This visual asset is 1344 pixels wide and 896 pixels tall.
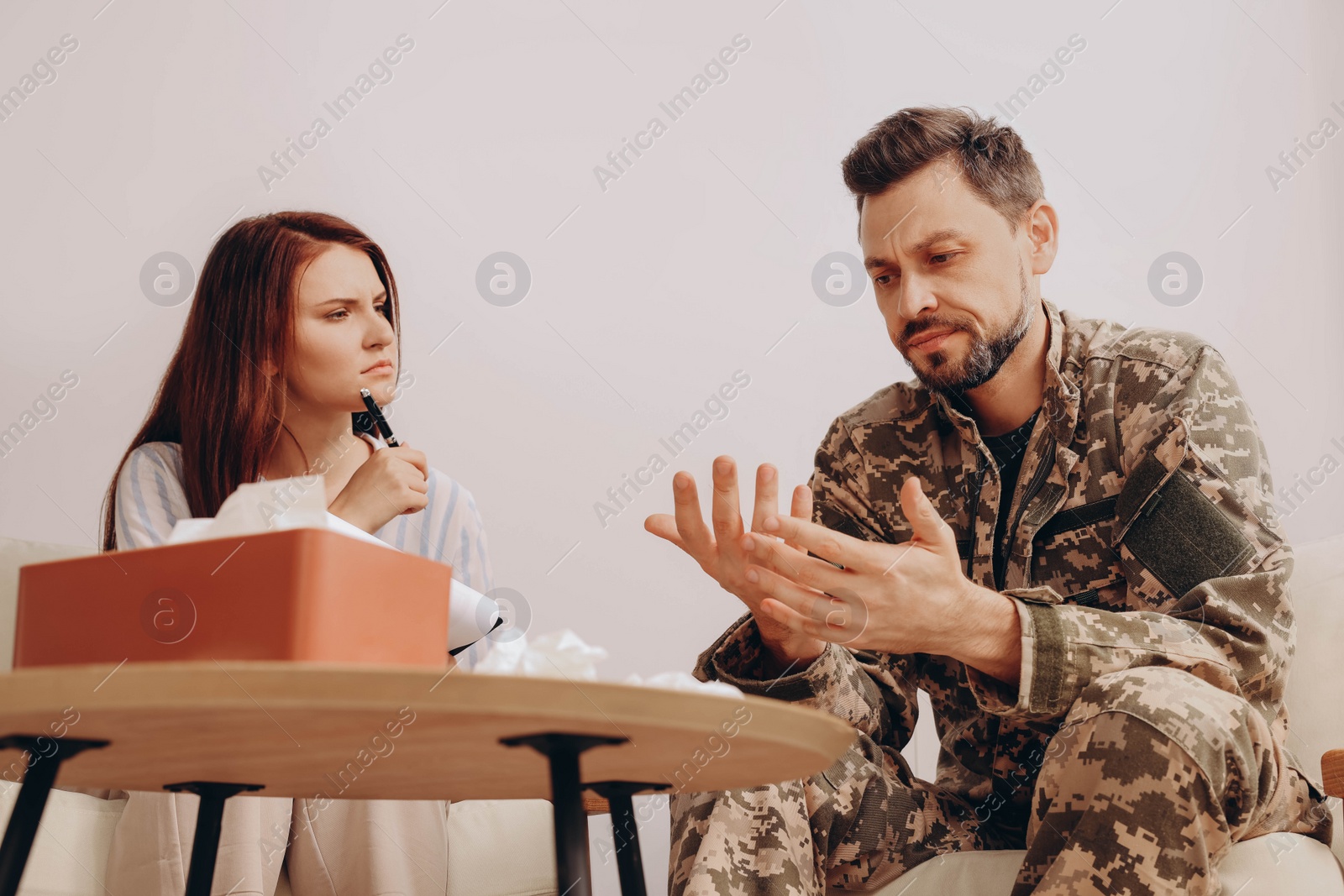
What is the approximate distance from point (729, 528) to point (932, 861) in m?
0.39

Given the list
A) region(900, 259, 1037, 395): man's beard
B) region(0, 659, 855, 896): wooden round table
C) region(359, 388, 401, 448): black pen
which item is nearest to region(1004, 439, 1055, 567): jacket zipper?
region(900, 259, 1037, 395): man's beard

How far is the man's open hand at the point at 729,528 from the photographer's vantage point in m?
0.93

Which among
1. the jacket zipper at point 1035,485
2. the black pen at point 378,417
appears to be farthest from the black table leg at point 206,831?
the jacket zipper at point 1035,485

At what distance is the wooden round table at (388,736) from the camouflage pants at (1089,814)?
9.1 inches

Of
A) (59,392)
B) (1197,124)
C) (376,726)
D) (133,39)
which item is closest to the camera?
(376,726)

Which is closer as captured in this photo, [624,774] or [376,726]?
[376,726]

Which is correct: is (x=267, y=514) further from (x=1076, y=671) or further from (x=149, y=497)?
(x=149, y=497)

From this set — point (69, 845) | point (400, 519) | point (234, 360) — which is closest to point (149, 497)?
point (234, 360)

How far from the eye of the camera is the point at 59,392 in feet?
5.74

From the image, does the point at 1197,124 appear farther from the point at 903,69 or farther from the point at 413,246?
the point at 413,246

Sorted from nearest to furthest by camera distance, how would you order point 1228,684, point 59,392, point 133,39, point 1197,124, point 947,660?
point 1228,684, point 947,660, point 59,392, point 133,39, point 1197,124

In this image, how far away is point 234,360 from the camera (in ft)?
4.93

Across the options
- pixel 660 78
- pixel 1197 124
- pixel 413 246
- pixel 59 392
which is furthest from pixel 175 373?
pixel 1197 124

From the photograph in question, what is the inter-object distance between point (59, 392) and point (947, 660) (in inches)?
57.6
